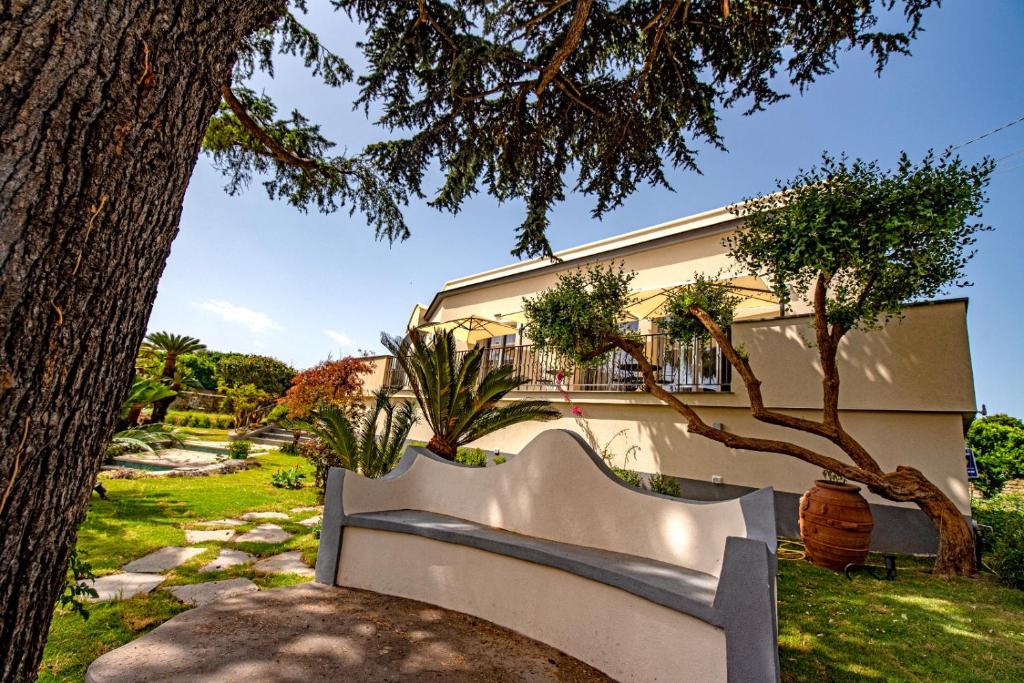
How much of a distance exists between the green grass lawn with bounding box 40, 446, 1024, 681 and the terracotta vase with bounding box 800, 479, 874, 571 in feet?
1.18

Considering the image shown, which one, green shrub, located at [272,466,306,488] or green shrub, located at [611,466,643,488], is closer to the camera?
green shrub, located at [611,466,643,488]

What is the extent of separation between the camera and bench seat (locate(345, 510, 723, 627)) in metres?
3.10

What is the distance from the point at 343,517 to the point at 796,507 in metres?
8.48

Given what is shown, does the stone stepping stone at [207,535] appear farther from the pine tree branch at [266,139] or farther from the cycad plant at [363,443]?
the pine tree branch at [266,139]

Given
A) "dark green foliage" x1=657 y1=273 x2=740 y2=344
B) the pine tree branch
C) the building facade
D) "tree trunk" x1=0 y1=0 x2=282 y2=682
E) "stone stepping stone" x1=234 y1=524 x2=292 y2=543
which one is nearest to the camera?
"tree trunk" x1=0 y1=0 x2=282 y2=682

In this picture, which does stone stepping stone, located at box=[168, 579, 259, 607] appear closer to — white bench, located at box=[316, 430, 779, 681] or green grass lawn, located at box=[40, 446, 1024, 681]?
green grass lawn, located at box=[40, 446, 1024, 681]

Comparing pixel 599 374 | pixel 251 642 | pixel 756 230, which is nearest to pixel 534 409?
pixel 599 374

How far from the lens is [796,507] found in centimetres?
863

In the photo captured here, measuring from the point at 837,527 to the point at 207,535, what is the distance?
9629mm

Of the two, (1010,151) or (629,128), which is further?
(1010,151)

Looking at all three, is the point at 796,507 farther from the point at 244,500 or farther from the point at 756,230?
the point at 244,500

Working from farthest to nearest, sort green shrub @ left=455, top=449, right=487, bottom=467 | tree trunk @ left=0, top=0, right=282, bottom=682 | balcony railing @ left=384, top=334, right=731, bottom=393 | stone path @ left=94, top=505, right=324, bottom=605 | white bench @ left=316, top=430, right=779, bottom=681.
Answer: green shrub @ left=455, top=449, right=487, bottom=467
balcony railing @ left=384, top=334, right=731, bottom=393
stone path @ left=94, top=505, right=324, bottom=605
white bench @ left=316, top=430, right=779, bottom=681
tree trunk @ left=0, top=0, right=282, bottom=682

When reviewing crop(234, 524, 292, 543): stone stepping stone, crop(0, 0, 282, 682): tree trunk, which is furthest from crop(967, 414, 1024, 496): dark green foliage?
crop(0, 0, 282, 682): tree trunk

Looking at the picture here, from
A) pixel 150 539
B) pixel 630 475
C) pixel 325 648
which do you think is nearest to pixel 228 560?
pixel 150 539
